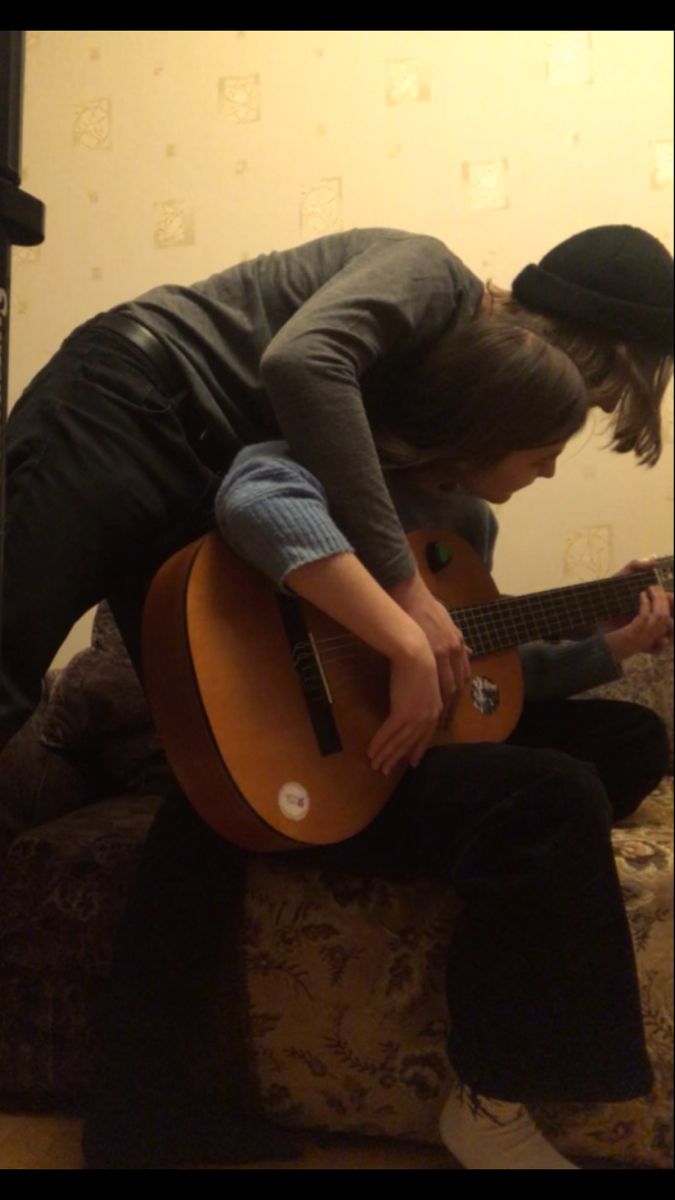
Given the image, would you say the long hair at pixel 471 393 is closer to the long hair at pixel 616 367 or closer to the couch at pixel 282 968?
the long hair at pixel 616 367

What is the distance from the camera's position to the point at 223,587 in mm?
599

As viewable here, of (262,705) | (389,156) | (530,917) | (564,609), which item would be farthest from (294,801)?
(389,156)

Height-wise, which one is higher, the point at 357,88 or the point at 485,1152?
the point at 357,88

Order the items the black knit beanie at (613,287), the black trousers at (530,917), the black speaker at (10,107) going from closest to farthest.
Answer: the black speaker at (10,107) < the black trousers at (530,917) < the black knit beanie at (613,287)

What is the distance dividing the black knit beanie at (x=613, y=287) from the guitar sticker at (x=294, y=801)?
399 mm

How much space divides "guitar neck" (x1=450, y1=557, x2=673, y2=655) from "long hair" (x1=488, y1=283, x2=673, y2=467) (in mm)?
106

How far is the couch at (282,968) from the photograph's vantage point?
58 cm

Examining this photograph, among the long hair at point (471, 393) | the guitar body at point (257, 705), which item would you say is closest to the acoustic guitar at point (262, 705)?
the guitar body at point (257, 705)

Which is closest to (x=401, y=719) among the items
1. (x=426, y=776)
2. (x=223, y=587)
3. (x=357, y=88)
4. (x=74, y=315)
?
(x=426, y=776)

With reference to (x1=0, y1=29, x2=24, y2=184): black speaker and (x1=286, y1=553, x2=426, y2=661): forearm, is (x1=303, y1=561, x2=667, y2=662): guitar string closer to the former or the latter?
(x1=286, y1=553, x2=426, y2=661): forearm

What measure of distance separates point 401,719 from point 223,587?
16 cm
